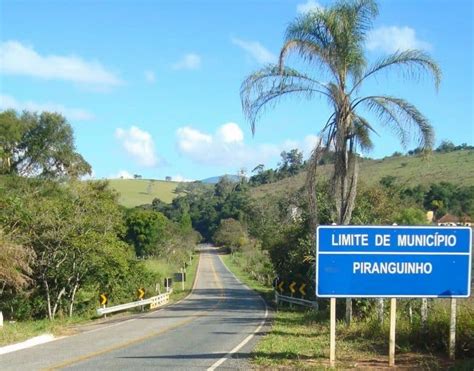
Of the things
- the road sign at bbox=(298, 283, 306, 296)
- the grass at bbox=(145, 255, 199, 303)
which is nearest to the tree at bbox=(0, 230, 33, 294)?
the road sign at bbox=(298, 283, 306, 296)

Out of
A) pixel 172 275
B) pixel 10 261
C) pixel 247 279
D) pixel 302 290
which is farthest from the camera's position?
pixel 247 279

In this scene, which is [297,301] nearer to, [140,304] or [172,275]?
[140,304]

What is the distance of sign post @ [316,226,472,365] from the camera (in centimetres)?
1047

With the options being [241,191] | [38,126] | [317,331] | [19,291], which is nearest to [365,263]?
[317,331]

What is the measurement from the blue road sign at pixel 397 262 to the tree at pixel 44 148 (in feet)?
170

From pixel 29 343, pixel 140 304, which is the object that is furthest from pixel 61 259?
pixel 29 343

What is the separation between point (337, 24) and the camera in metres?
17.8

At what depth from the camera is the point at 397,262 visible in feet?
34.5

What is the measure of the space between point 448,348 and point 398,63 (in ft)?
30.2

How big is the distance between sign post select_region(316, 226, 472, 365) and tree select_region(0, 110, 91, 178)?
170ft

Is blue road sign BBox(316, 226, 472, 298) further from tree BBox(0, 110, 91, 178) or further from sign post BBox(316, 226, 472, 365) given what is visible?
tree BBox(0, 110, 91, 178)

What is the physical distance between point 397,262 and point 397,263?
0.7 inches

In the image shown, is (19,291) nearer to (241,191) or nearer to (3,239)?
(3,239)

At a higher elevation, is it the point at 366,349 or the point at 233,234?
the point at 233,234
